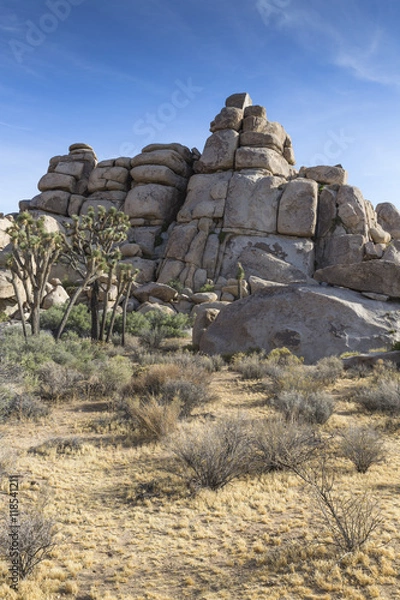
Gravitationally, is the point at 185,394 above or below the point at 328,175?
below

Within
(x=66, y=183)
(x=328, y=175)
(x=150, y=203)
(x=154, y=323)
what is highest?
(x=328, y=175)

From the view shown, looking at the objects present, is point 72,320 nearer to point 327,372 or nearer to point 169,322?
point 169,322

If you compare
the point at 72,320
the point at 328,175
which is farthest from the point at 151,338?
the point at 328,175

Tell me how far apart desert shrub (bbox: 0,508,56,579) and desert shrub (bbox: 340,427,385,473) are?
4.44 metres

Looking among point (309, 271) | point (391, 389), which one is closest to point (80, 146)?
point (309, 271)

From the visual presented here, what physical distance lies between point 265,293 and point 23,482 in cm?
1498

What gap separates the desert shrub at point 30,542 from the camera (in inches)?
160

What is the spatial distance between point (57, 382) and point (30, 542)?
23.9ft

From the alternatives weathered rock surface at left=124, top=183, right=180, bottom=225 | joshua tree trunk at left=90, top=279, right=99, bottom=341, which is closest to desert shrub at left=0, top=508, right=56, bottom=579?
joshua tree trunk at left=90, top=279, right=99, bottom=341

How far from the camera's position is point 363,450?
21.4 feet

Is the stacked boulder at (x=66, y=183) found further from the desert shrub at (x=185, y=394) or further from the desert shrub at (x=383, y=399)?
the desert shrub at (x=383, y=399)

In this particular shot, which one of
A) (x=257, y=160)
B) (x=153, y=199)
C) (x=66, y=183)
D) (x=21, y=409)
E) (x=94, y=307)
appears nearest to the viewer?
(x=21, y=409)

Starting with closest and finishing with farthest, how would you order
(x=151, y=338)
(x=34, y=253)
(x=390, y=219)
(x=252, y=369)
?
(x=252, y=369) < (x=34, y=253) < (x=151, y=338) < (x=390, y=219)

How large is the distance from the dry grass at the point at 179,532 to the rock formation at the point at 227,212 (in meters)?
20.6
